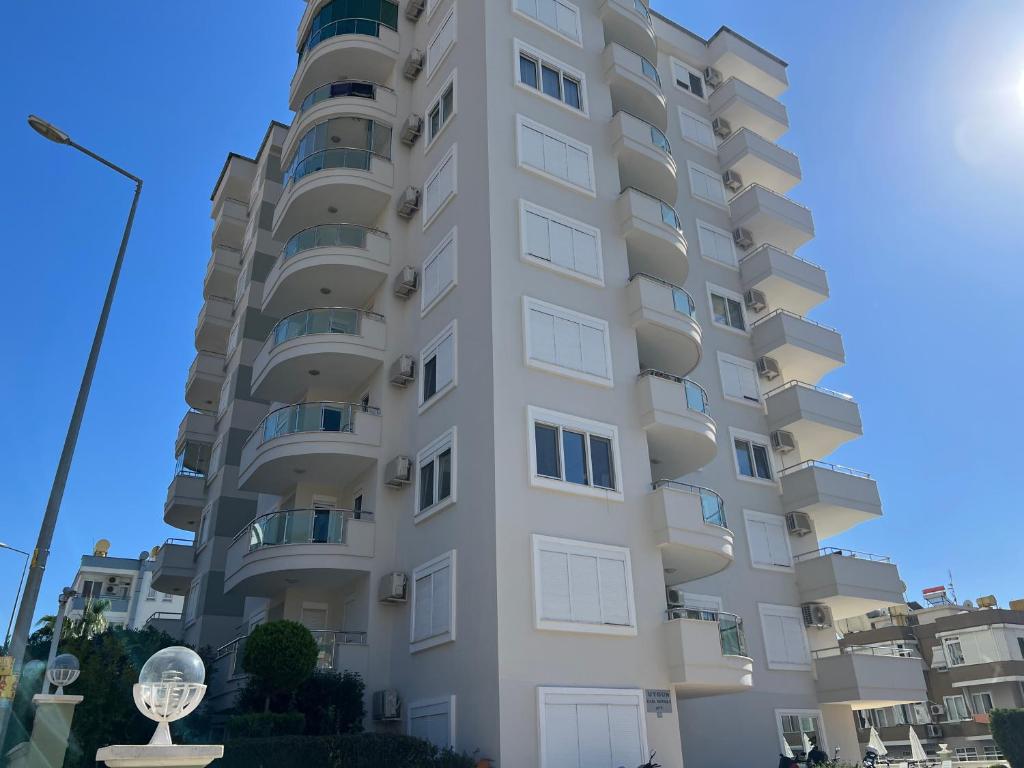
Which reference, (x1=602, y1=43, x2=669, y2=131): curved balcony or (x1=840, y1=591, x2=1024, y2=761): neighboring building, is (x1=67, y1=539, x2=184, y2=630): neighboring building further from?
(x1=602, y1=43, x2=669, y2=131): curved balcony

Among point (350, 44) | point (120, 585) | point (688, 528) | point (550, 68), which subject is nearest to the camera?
point (688, 528)

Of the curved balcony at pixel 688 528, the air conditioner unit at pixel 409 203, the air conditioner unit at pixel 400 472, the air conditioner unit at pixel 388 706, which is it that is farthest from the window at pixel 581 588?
the air conditioner unit at pixel 409 203

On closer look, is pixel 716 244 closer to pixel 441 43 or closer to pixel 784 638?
pixel 441 43

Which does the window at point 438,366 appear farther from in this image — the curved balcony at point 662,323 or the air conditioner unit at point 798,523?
the air conditioner unit at point 798,523

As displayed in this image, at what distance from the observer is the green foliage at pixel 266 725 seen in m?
17.5

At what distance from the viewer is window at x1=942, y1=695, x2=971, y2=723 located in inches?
1789

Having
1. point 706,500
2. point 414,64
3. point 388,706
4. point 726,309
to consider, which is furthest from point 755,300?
point 388,706

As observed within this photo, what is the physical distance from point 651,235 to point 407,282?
24.6 feet

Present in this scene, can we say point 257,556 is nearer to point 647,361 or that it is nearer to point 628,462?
point 628,462

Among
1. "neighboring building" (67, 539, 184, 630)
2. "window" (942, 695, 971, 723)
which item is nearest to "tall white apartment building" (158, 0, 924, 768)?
"window" (942, 695, 971, 723)

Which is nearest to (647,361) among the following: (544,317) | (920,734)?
(544,317)

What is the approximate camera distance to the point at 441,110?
87.6ft

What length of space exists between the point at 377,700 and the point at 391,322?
11.2 meters

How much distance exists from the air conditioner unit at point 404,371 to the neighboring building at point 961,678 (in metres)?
29.9
